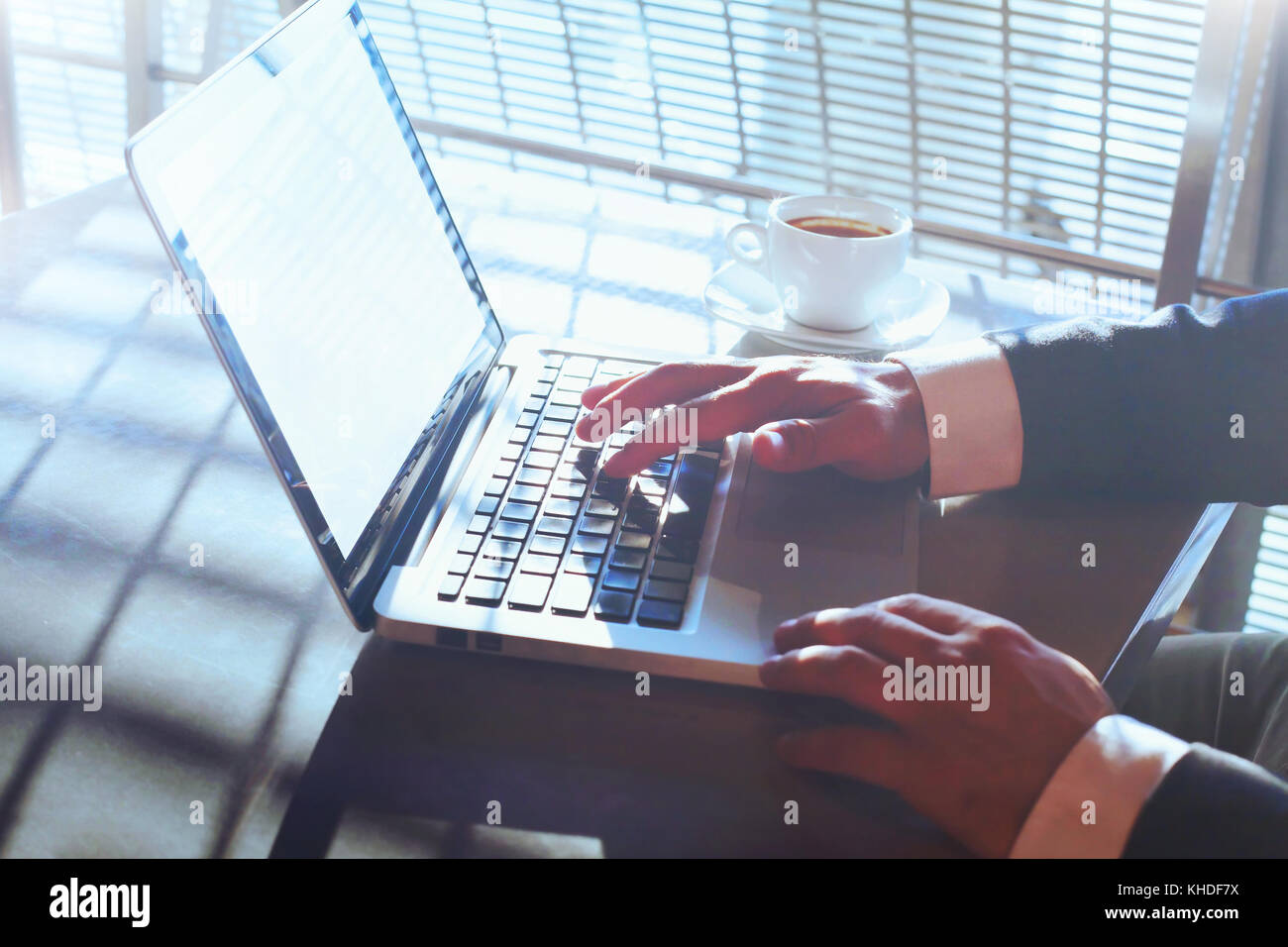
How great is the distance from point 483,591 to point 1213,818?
0.38 metres

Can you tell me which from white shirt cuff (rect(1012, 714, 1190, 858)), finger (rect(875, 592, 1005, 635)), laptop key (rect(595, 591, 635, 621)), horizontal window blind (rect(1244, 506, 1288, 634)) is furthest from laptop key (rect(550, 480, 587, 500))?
horizontal window blind (rect(1244, 506, 1288, 634))

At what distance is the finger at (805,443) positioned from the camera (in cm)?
64

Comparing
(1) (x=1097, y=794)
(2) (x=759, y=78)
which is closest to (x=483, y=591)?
(1) (x=1097, y=794)

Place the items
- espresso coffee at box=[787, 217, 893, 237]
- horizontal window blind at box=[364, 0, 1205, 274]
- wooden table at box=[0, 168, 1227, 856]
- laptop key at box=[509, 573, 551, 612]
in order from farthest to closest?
horizontal window blind at box=[364, 0, 1205, 274] → espresso coffee at box=[787, 217, 893, 237] → laptop key at box=[509, 573, 551, 612] → wooden table at box=[0, 168, 1227, 856]

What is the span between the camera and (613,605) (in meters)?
0.57

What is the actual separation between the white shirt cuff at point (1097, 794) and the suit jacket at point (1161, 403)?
240mm

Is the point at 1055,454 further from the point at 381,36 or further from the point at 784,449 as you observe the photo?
the point at 381,36

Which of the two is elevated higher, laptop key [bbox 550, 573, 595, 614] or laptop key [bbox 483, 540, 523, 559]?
laptop key [bbox 483, 540, 523, 559]

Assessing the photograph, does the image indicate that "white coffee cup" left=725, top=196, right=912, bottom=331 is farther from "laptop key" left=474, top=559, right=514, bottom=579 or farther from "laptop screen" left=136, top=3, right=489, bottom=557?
"laptop key" left=474, top=559, right=514, bottom=579

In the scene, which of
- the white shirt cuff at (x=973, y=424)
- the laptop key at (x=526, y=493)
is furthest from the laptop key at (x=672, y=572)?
the white shirt cuff at (x=973, y=424)

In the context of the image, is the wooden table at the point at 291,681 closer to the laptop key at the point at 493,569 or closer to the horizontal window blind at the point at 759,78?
the laptop key at the point at 493,569

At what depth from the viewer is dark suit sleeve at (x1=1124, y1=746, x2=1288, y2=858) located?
48cm

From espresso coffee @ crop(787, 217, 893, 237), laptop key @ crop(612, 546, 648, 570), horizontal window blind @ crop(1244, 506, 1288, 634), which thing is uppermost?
espresso coffee @ crop(787, 217, 893, 237)

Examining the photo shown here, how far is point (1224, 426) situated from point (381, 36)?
11.4ft
